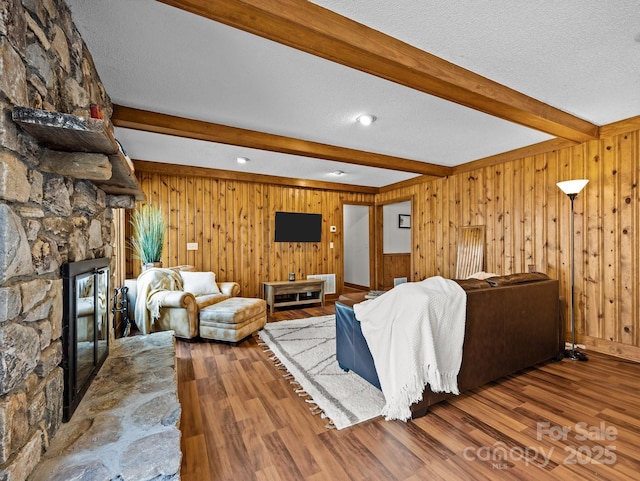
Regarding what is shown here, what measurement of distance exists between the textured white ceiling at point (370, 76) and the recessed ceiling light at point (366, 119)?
6 centimetres

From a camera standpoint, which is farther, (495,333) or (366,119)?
(366,119)

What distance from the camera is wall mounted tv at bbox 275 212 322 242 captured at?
5.68 meters

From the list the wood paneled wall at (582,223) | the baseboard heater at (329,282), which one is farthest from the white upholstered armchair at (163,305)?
the wood paneled wall at (582,223)

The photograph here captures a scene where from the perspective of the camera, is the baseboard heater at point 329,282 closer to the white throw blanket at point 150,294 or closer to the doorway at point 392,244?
the doorway at point 392,244

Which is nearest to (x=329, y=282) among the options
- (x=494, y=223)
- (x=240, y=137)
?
(x=494, y=223)

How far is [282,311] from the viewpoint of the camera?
5.31 meters

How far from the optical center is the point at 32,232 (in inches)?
46.5

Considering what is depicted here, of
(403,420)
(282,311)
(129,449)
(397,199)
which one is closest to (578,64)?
(403,420)

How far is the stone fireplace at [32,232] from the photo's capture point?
1.00m

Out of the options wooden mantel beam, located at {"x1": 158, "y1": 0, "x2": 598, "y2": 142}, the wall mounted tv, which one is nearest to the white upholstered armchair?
the wall mounted tv

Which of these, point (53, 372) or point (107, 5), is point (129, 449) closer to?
point (53, 372)

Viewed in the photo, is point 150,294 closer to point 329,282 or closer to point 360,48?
point 360,48

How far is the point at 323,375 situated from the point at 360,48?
246 centimetres

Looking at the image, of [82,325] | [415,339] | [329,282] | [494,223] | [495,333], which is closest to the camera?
[82,325]
